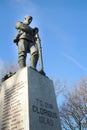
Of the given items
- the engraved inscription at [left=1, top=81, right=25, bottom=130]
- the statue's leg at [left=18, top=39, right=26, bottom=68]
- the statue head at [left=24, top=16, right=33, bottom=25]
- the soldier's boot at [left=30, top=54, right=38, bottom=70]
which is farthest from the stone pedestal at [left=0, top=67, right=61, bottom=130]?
the statue head at [left=24, top=16, right=33, bottom=25]

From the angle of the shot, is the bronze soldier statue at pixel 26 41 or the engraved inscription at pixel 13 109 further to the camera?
the bronze soldier statue at pixel 26 41

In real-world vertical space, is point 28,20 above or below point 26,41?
above

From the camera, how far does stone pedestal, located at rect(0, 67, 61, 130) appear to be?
22.1 feet

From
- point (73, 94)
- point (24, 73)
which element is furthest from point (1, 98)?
point (73, 94)

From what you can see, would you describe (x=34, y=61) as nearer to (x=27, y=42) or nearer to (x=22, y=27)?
(x=27, y=42)

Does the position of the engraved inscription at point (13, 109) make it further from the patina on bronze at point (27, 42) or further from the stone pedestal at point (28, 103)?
the patina on bronze at point (27, 42)

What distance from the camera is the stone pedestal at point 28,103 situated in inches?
266

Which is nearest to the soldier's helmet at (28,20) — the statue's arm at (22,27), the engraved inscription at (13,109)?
the statue's arm at (22,27)

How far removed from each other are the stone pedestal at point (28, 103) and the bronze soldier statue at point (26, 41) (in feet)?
1.86

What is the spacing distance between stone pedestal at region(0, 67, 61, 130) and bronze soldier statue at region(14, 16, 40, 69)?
0.57m

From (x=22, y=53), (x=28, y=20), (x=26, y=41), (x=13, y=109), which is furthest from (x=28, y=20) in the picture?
(x=13, y=109)

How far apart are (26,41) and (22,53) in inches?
21.4

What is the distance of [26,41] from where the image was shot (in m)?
8.68

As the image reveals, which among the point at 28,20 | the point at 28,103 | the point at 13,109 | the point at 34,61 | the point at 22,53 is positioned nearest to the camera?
the point at 28,103
